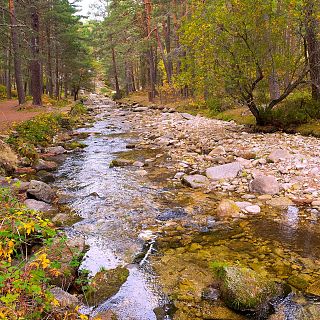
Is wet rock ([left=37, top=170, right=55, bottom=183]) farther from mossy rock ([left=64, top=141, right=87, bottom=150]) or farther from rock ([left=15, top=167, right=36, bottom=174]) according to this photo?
mossy rock ([left=64, top=141, right=87, bottom=150])

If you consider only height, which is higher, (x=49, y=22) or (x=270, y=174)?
(x=49, y=22)

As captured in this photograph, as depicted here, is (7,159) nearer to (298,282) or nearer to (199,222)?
(199,222)

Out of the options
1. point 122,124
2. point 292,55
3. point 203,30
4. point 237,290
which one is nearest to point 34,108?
point 122,124

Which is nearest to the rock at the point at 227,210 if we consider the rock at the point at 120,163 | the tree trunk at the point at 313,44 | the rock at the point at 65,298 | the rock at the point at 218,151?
the rock at the point at 65,298

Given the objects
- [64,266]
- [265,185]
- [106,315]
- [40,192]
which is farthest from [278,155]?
[106,315]

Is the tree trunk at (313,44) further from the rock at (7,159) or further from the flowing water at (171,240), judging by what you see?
the rock at (7,159)

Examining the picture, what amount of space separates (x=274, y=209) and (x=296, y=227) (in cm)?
81

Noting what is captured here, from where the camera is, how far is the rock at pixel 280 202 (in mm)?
6781

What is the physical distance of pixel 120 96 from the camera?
45406 mm

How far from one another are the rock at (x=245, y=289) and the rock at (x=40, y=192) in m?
4.51

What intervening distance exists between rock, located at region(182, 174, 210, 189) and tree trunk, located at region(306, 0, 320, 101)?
19.6ft

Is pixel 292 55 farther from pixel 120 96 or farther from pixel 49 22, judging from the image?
pixel 120 96

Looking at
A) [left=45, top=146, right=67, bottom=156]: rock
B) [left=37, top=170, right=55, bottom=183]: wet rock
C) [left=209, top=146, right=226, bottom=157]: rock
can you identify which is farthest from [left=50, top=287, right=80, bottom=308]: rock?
[left=45, top=146, right=67, bottom=156]: rock

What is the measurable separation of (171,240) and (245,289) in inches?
74.1
